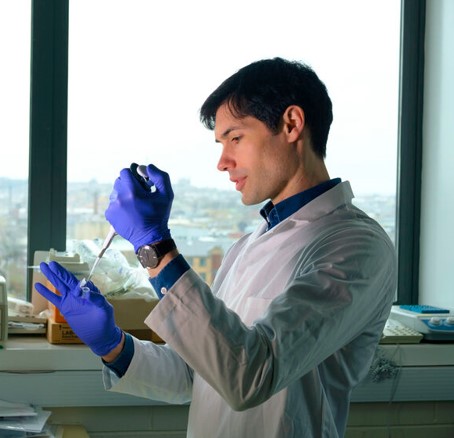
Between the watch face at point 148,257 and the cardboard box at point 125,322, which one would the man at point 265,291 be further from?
the cardboard box at point 125,322

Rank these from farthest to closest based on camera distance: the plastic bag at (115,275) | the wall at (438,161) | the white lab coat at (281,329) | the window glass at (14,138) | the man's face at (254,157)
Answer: the wall at (438,161)
the window glass at (14,138)
the plastic bag at (115,275)
the man's face at (254,157)
the white lab coat at (281,329)

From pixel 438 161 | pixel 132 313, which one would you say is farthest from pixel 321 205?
pixel 438 161

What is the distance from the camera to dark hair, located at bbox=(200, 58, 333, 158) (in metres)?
1.49

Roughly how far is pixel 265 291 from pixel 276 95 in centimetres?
38

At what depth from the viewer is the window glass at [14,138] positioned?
2496 mm

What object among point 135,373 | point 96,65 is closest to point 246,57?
point 96,65

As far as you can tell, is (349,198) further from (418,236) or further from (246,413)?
(418,236)

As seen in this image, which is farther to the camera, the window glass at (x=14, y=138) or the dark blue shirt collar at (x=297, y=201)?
the window glass at (x=14, y=138)

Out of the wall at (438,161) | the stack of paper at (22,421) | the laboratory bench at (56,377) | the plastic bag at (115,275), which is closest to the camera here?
the stack of paper at (22,421)

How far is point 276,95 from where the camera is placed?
1.49m

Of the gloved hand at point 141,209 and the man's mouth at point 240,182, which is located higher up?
the man's mouth at point 240,182

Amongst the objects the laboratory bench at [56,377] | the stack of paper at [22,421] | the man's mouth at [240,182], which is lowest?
the stack of paper at [22,421]

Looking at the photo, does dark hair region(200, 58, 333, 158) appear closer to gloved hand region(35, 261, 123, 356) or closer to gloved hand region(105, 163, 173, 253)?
gloved hand region(105, 163, 173, 253)

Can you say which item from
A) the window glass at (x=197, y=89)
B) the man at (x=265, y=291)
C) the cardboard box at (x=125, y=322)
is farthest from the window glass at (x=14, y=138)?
the man at (x=265, y=291)
